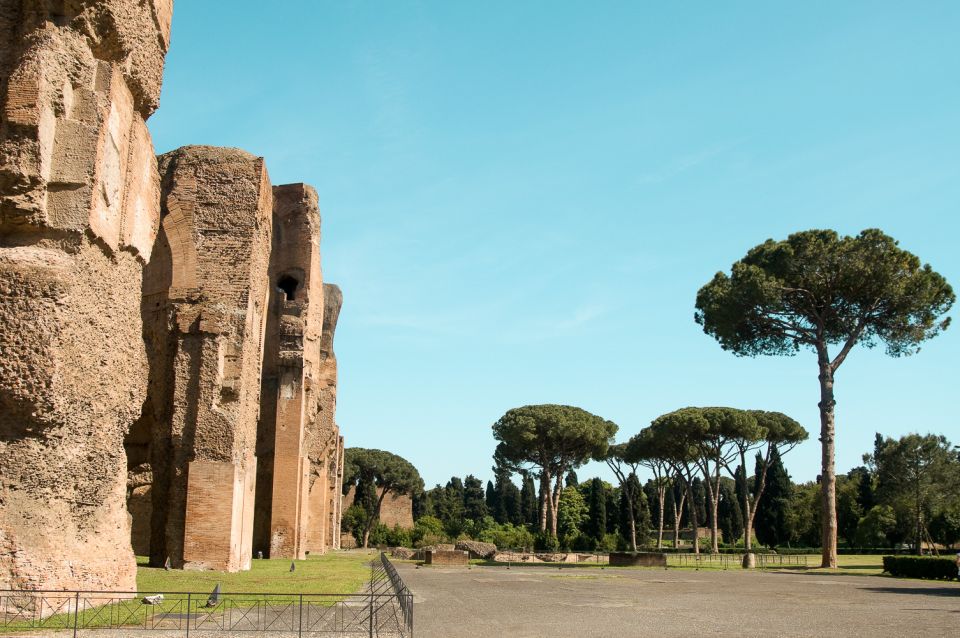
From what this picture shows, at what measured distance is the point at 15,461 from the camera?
647 centimetres

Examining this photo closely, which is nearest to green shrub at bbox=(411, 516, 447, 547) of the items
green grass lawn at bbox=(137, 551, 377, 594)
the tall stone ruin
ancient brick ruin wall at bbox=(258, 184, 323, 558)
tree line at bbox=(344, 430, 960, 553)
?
tree line at bbox=(344, 430, 960, 553)

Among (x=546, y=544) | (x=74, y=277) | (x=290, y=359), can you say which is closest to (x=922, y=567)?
(x=290, y=359)

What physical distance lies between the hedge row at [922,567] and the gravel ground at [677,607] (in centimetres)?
133

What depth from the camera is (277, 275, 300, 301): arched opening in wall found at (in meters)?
21.9

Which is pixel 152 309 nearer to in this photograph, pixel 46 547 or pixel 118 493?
pixel 118 493

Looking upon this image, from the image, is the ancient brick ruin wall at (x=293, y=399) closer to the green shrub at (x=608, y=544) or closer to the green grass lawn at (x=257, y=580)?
the green grass lawn at (x=257, y=580)

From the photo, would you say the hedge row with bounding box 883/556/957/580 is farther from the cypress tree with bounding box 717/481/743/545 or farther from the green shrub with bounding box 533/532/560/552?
the cypress tree with bounding box 717/481/743/545

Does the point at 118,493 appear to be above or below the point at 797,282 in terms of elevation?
below

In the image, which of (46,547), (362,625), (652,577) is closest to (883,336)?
(652,577)

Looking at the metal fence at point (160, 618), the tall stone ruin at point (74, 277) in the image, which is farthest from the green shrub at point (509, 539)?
the metal fence at point (160, 618)

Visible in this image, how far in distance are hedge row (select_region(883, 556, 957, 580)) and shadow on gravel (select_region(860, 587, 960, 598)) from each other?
10.2ft

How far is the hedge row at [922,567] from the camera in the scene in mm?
18000

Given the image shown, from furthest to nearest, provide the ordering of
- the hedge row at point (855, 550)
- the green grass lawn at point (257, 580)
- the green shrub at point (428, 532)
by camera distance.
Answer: the hedge row at point (855, 550) → the green shrub at point (428, 532) → the green grass lawn at point (257, 580)

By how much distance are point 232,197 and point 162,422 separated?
405 centimetres
